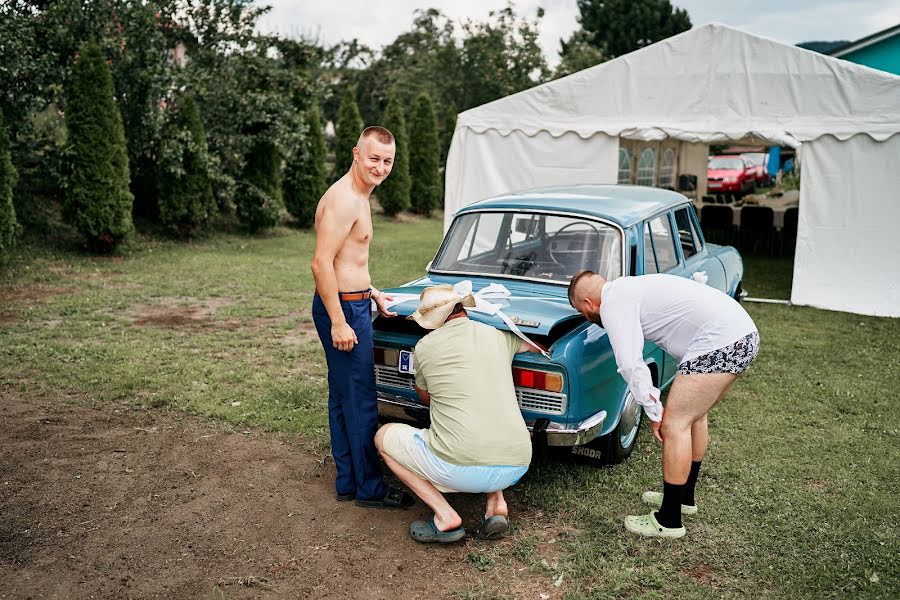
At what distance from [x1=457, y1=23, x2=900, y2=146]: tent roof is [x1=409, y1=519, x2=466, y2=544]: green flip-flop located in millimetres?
7713

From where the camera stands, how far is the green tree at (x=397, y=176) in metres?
20.5

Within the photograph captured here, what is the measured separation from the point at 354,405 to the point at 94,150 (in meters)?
9.75

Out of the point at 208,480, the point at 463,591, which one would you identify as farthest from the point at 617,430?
the point at 208,480

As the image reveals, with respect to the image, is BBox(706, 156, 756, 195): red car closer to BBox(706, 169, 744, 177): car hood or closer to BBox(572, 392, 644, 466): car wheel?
BBox(706, 169, 744, 177): car hood

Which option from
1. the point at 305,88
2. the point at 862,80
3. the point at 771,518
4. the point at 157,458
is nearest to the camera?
the point at 771,518

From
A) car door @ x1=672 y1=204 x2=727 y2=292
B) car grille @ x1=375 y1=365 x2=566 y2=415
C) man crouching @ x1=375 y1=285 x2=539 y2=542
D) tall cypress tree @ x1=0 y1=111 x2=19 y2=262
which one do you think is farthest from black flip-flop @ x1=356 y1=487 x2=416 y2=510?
tall cypress tree @ x1=0 y1=111 x2=19 y2=262

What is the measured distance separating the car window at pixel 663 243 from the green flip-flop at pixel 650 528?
85.5 inches

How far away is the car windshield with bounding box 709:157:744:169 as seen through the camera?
24.6m

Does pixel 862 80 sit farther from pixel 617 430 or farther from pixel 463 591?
pixel 463 591

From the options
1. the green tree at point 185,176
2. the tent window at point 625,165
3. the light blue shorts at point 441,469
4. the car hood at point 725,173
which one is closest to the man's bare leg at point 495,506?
the light blue shorts at point 441,469

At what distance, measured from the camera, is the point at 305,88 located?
52.9 feet

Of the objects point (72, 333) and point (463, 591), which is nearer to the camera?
point (463, 591)

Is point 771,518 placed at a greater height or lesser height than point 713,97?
lesser

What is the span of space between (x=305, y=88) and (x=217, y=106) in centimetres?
210
